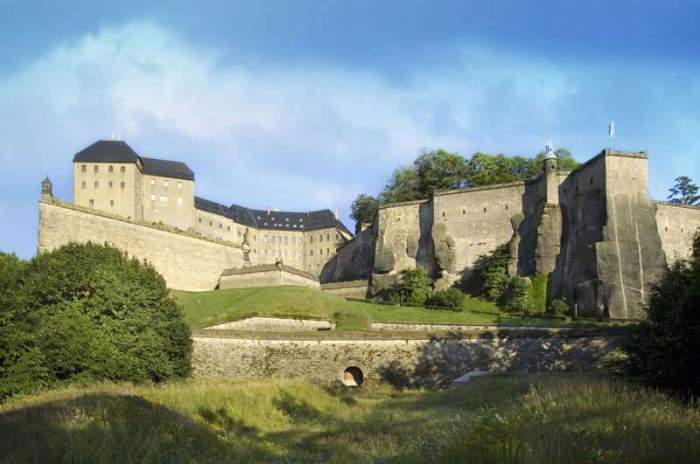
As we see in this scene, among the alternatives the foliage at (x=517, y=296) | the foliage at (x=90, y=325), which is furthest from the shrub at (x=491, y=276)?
the foliage at (x=90, y=325)

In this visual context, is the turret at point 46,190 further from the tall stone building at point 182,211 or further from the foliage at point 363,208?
the foliage at point 363,208

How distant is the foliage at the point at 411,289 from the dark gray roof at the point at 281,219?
4580 cm

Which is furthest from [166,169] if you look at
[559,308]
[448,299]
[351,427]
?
[351,427]

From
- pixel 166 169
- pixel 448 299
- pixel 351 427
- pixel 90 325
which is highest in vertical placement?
pixel 166 169

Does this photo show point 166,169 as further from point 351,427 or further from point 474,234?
point 351,427

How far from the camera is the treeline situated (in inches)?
2763

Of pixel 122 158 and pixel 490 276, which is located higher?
pixel 122 158

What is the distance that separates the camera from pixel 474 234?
58656 mm

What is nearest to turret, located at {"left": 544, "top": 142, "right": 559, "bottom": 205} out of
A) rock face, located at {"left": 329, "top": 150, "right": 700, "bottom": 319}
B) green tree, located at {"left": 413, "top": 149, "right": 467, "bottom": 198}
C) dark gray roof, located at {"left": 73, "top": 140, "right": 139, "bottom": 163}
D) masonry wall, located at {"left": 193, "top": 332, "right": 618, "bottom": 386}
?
rock face, located at {"left": 329, "top": 150, "right": 700, "bottom": 319}

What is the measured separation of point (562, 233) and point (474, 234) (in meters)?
8.33

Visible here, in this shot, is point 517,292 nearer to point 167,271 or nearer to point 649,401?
point 167,271

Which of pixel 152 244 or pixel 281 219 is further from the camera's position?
pixel 281 219

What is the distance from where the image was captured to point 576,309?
46281mm

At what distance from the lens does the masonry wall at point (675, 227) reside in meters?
50.9
